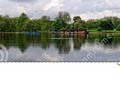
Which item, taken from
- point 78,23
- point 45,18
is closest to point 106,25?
point 78,23

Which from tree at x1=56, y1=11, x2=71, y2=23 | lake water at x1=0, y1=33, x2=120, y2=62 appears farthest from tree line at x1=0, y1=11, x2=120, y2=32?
lake water at x1=0, y1=33, x2=120, y2=62

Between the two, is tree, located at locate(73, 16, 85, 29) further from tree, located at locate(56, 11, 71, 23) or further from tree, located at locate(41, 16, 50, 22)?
tree, located at locate(41, 16, 50, 22)

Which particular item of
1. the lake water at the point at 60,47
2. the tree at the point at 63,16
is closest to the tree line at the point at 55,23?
the tree at the point at 63,16

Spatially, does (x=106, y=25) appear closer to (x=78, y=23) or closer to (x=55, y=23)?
(x=78, y=23)
